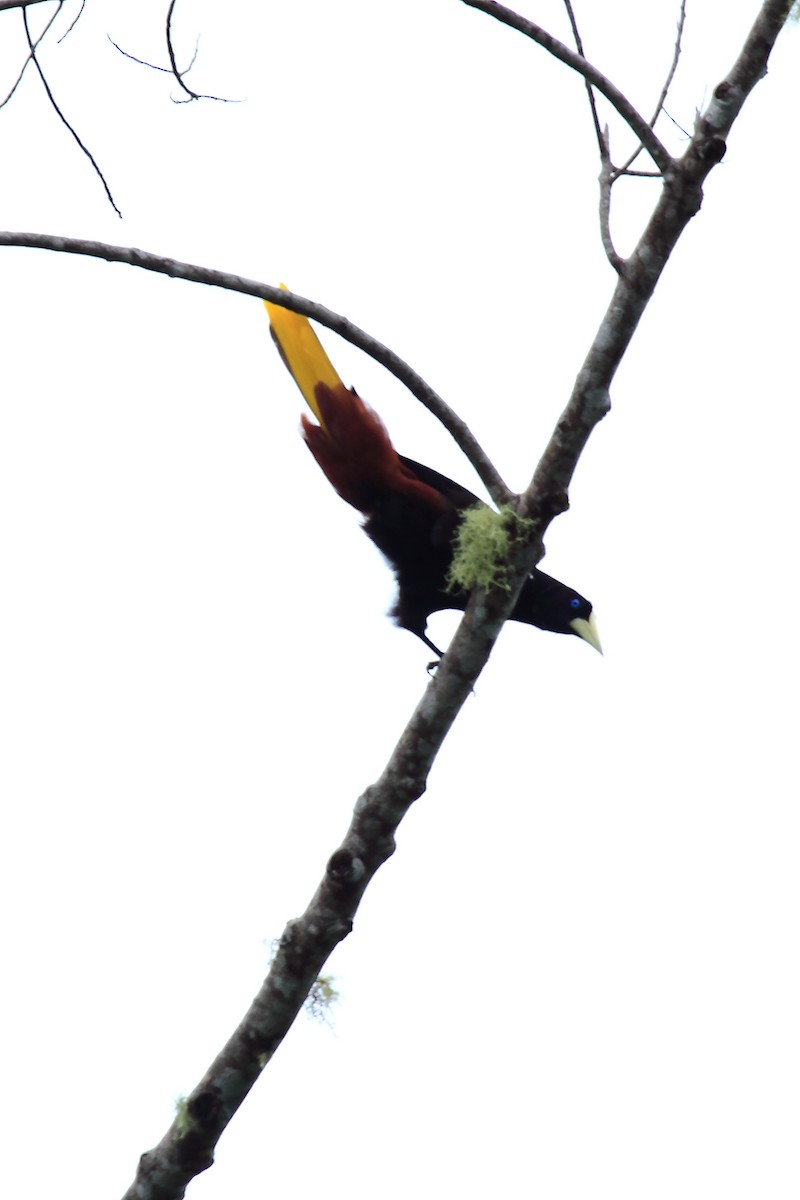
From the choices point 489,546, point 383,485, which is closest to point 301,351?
point 383,485

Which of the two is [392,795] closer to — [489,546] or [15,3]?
Result: [489,546]

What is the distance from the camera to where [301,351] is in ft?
12.7

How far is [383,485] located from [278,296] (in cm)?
156

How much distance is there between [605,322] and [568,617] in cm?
203

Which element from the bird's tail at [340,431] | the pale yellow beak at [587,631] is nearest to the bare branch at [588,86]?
the bird's tail at [340,431]

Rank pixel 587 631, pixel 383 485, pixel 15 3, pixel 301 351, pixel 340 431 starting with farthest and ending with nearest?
pixel 587 631, pixel 383 485, pixel 340 431, pixel 301 351, pixel 15 3

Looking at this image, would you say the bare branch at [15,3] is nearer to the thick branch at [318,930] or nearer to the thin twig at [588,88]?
the thin twig at [588,88]

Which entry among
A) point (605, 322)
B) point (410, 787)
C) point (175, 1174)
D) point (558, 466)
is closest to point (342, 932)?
point (410, 787)

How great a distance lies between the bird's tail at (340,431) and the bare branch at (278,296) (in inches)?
39.1

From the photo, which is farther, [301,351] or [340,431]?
[340,431]

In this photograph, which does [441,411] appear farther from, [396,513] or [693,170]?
[396,513]

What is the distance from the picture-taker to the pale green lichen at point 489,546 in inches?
117

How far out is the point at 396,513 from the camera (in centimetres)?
422

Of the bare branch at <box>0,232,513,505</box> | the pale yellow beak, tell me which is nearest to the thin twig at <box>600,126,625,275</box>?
the bare branch at <box>0,232,513,505</box>
